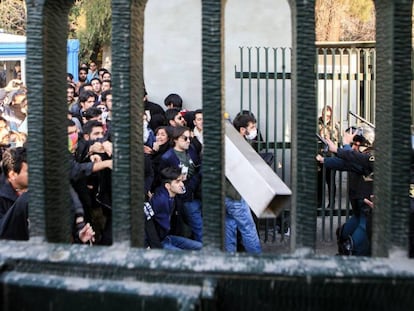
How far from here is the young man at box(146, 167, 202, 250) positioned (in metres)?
5.74

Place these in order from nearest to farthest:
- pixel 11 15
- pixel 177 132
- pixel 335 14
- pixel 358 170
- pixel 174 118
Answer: pixel 358 170
pixel 177 132
pixel 174 118
pixel 335 14
pixel 11 15

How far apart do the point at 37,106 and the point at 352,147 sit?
5274mm

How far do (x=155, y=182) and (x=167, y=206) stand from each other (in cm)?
46

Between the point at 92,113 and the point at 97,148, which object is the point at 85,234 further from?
the point at 92,113

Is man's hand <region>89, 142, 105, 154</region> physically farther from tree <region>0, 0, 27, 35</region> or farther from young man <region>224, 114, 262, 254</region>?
tree <region>0, 0, 27, 35</region>

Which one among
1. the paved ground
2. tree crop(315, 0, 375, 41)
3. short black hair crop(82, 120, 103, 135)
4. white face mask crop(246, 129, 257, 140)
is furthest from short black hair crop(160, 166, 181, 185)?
tree crop(315, 0, 375, 41)

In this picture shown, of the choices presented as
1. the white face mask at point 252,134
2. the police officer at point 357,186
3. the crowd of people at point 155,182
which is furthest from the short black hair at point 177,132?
the police officer at point 357,186

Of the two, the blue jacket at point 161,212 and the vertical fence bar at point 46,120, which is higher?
the vertical fence bar at point 46,120

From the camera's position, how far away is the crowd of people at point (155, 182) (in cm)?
440

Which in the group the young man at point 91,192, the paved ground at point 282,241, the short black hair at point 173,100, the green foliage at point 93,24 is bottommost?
the paved ground at point 282,241

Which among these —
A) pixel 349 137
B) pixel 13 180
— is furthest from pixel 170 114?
pixel 13 180

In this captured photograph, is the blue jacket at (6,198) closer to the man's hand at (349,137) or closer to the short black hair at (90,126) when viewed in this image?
the short black hair at (90,126)

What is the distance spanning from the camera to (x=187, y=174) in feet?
21.5

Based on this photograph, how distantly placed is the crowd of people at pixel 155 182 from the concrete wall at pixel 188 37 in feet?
2.03
